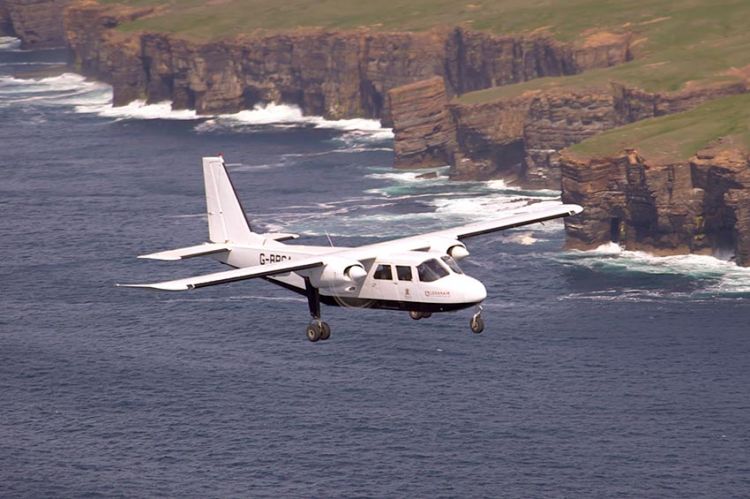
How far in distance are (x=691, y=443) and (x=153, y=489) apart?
57319mm

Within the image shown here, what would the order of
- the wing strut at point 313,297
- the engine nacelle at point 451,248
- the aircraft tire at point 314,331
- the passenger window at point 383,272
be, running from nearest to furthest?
the passenger window at point 383,272
the aircraft tire at point 314,331
the wing strut at point 313,297
the engine nacelle at point 451,248

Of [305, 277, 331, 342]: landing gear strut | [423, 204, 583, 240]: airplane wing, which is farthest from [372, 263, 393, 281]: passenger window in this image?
[423, 204, 583, 240]: airplane wing

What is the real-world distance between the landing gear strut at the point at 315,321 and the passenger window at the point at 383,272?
4896 millimetres

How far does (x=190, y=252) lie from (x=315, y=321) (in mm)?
10543

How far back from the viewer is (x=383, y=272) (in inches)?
4712

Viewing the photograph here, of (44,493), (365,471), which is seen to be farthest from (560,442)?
(44,493)

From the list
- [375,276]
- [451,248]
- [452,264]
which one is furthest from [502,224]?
[375,276]

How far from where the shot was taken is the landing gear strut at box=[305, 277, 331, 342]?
121 m

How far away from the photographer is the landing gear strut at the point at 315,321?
121375 millimetres

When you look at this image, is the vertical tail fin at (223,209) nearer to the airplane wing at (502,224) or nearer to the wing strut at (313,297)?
the wing strut at (313,297)

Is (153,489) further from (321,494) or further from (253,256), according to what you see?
(253,256)

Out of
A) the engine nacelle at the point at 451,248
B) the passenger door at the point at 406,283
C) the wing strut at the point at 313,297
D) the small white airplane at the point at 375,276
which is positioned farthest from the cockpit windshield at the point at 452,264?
the wing strut at the point at 313,297

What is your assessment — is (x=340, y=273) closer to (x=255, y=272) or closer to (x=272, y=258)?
(x=255, y=272)

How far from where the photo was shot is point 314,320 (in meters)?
122
